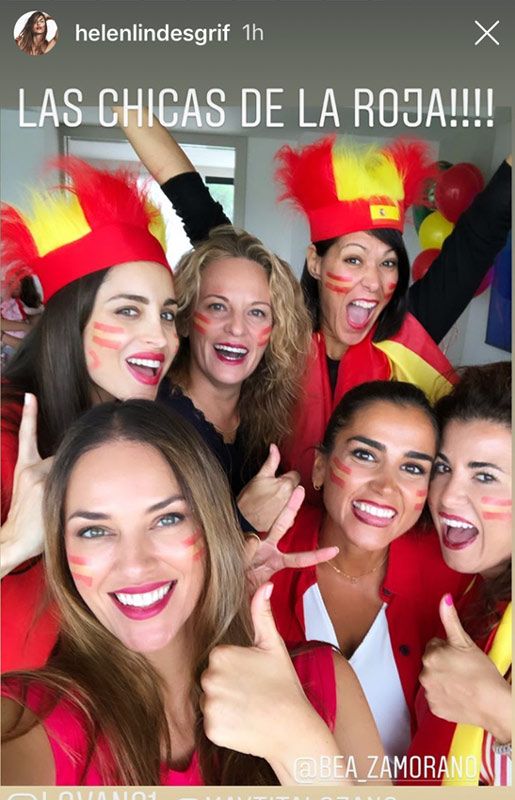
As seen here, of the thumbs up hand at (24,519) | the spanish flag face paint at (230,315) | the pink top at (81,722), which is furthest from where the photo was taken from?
the spanish flag face paint at (230,315)

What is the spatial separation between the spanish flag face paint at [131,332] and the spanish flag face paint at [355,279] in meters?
0.24

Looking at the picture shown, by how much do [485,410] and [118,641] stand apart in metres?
0.60

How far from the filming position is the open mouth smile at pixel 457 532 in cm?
111

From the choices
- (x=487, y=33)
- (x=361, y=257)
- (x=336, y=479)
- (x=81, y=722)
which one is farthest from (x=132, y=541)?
(x=487, y=33)

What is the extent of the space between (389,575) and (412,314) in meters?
0.40

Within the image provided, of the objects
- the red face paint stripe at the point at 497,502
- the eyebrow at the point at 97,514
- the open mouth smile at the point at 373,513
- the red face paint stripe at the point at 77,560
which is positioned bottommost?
the red face paint stripe at the point at 77,560

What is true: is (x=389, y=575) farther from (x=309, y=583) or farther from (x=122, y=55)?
(x=122, y=55)

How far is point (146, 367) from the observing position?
104 centimetres

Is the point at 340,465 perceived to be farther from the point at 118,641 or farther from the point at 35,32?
the point at 35,32

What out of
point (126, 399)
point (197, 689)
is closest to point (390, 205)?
point (126, 399)

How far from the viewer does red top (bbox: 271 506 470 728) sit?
1.14 meters

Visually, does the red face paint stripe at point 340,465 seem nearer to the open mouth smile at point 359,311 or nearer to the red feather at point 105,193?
the open mouth smile at point 359,311

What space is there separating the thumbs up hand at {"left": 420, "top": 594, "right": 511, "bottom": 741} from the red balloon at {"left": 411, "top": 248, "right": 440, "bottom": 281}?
48 cm

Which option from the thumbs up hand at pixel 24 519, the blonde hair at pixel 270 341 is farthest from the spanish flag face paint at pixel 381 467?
the thumbs up hand at pixel 24 519
